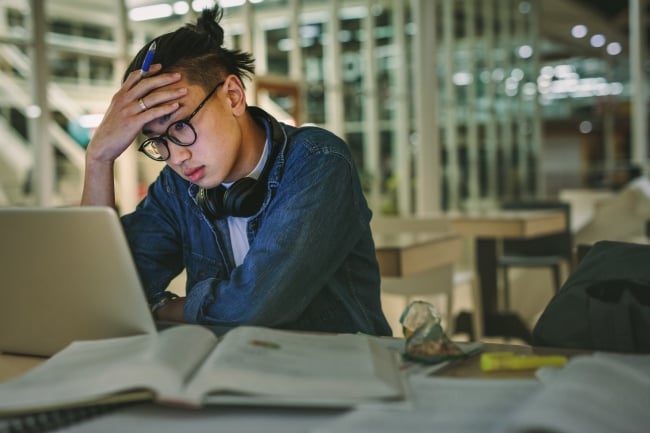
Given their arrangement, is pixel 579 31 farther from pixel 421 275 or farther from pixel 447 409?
pixel 447 409

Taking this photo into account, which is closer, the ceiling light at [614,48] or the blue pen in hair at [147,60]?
the blue pen in hair at [147,60]

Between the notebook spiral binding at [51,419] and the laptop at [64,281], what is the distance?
26 centimetres

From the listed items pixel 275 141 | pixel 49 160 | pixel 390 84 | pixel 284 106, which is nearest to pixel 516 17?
pixel 390 84

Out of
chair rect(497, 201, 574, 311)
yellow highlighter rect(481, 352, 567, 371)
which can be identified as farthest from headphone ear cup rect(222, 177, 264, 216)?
chair rect(497, 201, 574, 311)

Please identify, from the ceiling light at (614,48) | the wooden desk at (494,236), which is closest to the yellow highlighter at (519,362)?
the wooden desk at (494,236)

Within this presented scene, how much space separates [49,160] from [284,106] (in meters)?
2.95

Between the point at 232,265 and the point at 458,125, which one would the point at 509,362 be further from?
the point at 458,125

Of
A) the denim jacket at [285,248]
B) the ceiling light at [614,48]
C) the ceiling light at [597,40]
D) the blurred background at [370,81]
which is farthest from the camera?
the ceiling light at [614,48]

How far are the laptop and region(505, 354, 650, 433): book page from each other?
0.58 metres

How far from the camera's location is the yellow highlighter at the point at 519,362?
2.92ft

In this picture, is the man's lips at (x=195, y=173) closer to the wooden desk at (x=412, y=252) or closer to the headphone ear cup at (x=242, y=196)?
the headphone ear cup at (x=242, y=196)

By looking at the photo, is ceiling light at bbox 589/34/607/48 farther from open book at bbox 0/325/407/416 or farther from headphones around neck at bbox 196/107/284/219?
open book at bbox 0/325/407/416

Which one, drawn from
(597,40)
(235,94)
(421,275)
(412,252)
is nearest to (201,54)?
(235,94)

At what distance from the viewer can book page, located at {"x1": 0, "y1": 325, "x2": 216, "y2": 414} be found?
773 mm
